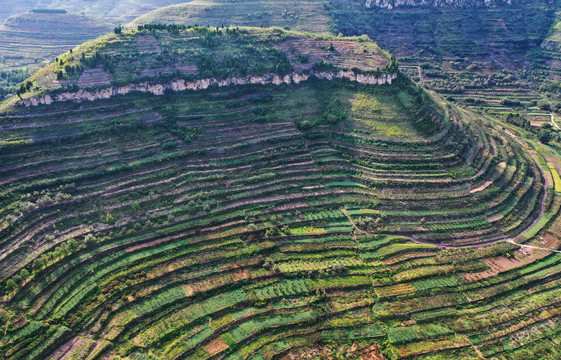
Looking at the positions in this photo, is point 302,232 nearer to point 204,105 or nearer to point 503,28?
point 204,105

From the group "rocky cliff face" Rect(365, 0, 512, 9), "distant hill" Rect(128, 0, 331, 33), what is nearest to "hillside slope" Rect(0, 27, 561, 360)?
"distant hill" Rect(128, 0, 331, 33)

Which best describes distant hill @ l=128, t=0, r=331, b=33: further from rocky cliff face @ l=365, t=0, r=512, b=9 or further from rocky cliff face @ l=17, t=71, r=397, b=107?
rocky cliff face @ l=17, t=71, r=397, b=107

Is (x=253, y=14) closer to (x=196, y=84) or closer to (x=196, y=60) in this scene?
(x=196, y=60)

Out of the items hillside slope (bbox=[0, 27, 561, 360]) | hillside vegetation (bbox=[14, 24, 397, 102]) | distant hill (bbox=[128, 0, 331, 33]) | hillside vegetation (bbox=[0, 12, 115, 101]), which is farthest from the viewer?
distant hill (bbox=[128, 0, 331, 33])

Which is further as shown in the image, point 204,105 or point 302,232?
point 204,105

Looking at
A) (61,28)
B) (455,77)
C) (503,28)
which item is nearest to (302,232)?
(455,77)
